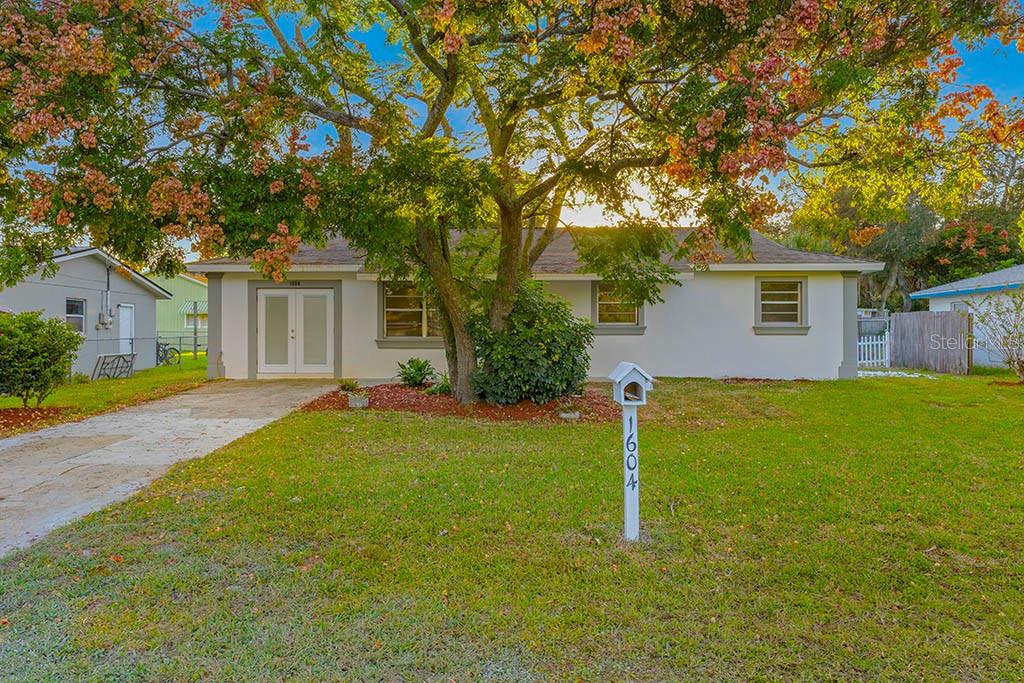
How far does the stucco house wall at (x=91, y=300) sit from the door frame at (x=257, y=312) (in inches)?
185

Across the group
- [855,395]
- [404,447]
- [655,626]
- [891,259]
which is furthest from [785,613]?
[891,259]

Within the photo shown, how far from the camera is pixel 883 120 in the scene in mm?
6590

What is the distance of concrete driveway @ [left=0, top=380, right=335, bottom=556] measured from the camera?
445 centimetres

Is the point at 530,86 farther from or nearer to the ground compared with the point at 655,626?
farther from the ground

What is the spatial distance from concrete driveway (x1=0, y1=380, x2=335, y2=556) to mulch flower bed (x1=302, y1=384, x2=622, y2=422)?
754 millimetres

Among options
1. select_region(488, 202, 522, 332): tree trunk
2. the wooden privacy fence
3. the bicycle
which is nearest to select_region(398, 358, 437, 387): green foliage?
select_region(488, 202, 522, 332): tree trunk

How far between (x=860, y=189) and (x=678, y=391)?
466 cm

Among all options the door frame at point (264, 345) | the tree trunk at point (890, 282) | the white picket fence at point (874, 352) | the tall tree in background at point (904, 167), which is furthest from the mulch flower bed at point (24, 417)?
the tree trunk at point (890, 282)

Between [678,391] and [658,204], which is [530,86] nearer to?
[658,204]

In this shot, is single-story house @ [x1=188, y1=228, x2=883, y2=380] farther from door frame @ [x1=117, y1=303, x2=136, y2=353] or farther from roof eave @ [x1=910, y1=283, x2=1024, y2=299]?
door frame @ [x1=117, y1=303, x2=136, y2=353]

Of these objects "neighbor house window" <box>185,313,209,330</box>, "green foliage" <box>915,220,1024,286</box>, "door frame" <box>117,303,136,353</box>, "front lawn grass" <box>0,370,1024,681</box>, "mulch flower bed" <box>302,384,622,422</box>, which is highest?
"green foliage" <box>915,220,1024,286</box>

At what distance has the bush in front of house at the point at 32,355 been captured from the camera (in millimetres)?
8336

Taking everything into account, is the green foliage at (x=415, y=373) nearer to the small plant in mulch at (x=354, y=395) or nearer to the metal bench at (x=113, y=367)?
the small plant in mulch at (x=354, y=395)

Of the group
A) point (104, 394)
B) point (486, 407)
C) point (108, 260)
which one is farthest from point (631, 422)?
point (108, 260)
